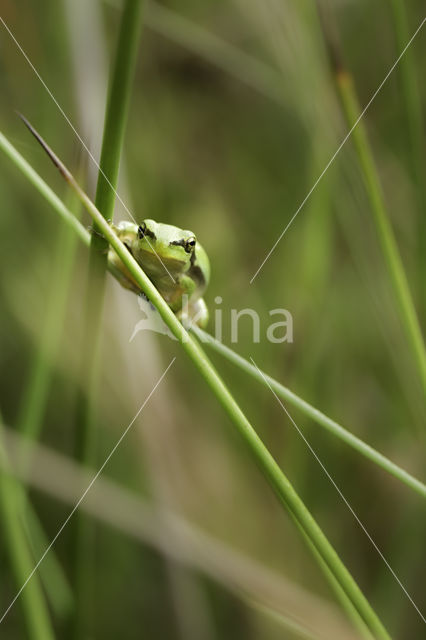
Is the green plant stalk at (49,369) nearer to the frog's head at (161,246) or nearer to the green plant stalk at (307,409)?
the frog's head at (161,246)


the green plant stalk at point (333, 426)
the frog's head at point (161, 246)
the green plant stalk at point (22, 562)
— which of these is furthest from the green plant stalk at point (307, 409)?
the green plant stalk at point (22, 562)

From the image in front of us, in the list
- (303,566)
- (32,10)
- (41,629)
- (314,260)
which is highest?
(32,10)

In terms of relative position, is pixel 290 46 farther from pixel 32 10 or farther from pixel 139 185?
pixel 32 10

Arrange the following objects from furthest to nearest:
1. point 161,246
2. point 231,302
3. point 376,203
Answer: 1. point 231,302
2. point 161,246
3. point 376,203

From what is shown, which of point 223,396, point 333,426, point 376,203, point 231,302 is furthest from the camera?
point 231,302

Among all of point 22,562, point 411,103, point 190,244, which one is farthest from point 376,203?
point 22,562

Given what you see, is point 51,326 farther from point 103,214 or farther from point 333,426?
point 333,426

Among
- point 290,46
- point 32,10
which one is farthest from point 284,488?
point 32,10

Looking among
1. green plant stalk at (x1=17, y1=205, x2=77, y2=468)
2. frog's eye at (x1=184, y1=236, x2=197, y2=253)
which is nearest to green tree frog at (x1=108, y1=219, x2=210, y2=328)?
frog's eye at (x1=184, y1=236, x2=197, y2=253)
